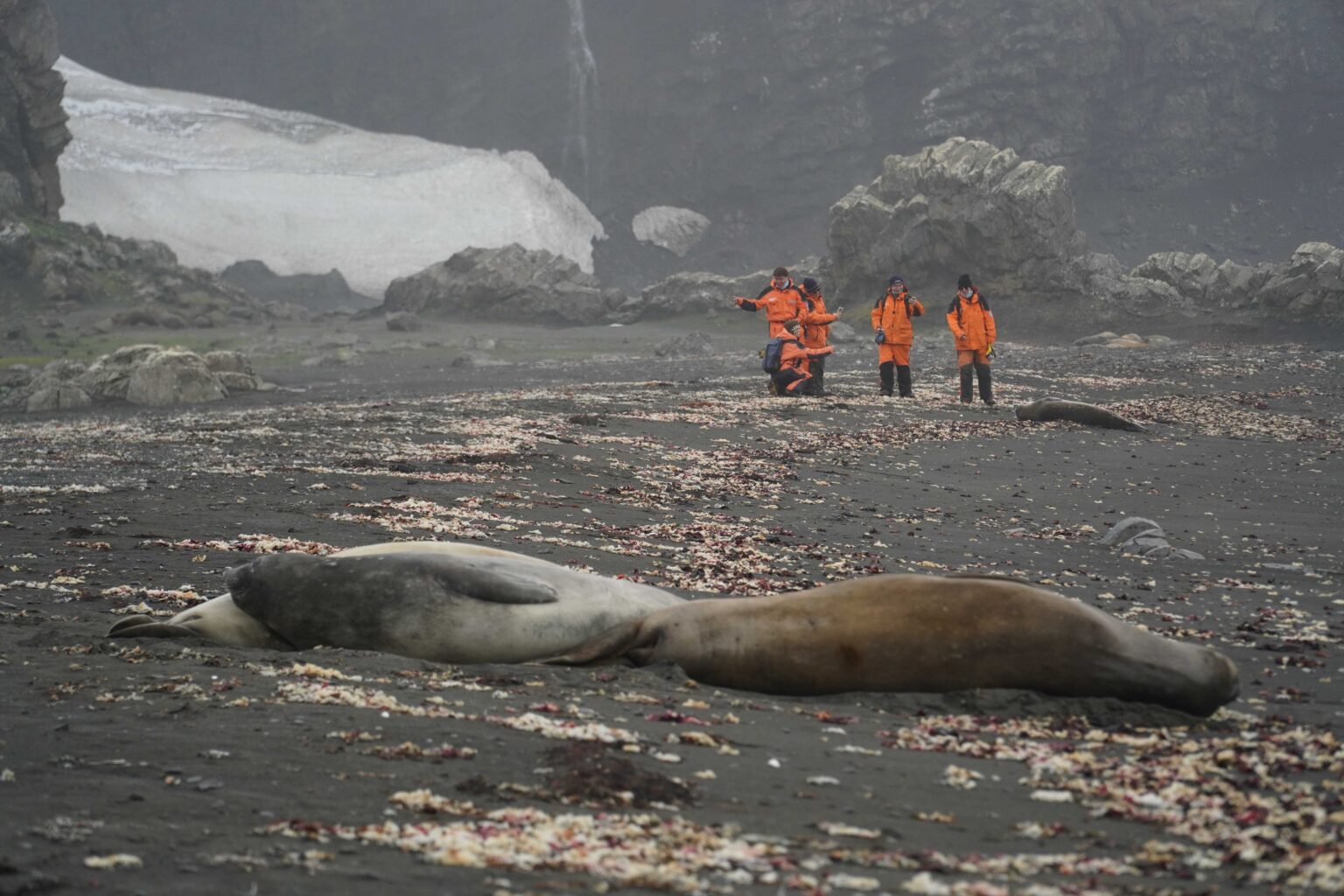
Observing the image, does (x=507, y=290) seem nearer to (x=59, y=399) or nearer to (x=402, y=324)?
(x=402, y=324)

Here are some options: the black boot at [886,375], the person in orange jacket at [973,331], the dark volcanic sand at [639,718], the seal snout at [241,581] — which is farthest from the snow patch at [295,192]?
the seal snout at [241,581]

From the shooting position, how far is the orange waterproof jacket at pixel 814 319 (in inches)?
786

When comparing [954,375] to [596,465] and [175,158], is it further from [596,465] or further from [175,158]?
[175,158]

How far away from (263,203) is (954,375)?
44.6m

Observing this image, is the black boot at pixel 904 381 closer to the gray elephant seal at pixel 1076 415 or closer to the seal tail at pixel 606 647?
the gray elephant seal at pixel 1076 415

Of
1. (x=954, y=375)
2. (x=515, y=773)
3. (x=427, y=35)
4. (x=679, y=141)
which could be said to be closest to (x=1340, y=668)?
(x=515, y=773)

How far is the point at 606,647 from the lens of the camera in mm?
6148

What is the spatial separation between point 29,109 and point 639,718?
44244 millimetres

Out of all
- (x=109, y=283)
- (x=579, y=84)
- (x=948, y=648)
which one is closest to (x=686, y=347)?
(x=109, y=283)

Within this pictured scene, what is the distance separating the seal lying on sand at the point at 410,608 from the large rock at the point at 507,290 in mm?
36460

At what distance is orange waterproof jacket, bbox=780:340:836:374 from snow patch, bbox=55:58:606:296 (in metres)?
41.5

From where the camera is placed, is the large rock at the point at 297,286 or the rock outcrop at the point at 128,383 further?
the large rock at the point at 297,286

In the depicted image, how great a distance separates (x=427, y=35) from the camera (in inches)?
2557

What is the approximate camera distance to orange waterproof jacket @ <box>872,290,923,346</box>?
20.3m
